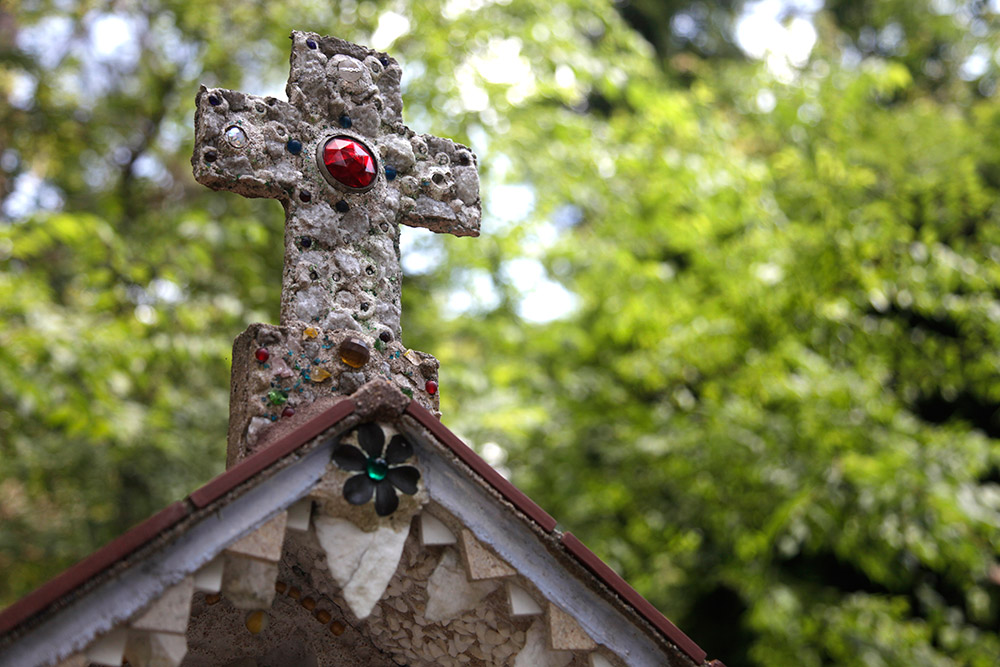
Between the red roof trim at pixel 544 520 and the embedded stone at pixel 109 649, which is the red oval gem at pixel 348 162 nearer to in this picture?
the red roof trim at pixel 544 520

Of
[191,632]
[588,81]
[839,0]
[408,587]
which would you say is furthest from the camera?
[839,0]

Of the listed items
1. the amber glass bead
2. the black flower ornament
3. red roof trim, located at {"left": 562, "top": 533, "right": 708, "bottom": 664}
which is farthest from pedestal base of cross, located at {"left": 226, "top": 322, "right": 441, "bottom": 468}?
red roof trim, located at {"left": 562, "top": 533, "right": 708, "bottom": 664}

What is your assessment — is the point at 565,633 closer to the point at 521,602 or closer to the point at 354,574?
the point at 521,602

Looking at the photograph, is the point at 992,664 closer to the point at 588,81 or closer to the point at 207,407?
the point at 588,81

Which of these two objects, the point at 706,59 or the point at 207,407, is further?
the point at 706,59

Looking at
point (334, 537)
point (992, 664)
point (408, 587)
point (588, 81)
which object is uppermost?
point (334, 537)

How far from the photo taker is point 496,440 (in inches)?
278

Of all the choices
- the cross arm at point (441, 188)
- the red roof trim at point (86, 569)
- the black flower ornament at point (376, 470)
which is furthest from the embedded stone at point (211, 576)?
the cross arm at point (441, 188)

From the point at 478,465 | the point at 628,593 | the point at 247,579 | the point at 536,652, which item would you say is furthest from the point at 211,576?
the point at 628,593

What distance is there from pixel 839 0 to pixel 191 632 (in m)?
12.2

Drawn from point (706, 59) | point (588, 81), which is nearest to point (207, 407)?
point (588, 81)

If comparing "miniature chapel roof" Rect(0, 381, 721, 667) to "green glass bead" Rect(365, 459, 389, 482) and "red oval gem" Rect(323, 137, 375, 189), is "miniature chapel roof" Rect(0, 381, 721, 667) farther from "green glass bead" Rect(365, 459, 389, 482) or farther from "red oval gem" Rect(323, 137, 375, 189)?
"red oval gem" Rect(323, 137, 375, 189)

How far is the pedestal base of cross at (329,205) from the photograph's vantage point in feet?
7.13

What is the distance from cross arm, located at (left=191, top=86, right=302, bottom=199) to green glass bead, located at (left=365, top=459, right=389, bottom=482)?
90cm
